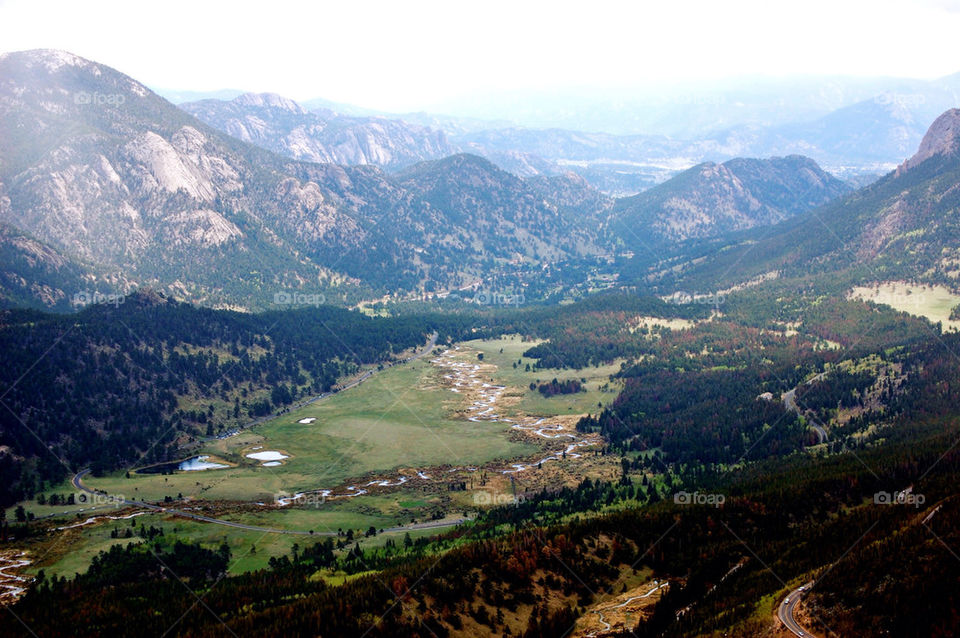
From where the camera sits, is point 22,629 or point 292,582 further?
point 292,582

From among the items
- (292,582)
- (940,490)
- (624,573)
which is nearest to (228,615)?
(292,582)

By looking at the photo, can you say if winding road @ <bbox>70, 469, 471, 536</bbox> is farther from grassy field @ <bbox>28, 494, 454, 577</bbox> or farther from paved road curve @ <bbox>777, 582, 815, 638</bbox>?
paved road curve @ <bbox>777, 582, 815, 638</bbox>

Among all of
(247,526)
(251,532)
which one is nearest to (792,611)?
(251,532)

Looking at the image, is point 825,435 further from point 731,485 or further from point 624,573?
point 624,573

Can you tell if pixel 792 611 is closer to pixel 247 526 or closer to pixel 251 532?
pixel 251 532

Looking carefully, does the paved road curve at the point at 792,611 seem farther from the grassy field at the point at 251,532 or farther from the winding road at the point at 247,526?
the winding road at the point at 247,526

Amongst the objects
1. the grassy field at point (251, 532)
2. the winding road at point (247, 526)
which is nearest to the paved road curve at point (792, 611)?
the grassy field at point (251, 532)

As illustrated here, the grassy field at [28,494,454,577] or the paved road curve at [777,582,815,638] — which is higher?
the paved road curve at [777,582,815,638]

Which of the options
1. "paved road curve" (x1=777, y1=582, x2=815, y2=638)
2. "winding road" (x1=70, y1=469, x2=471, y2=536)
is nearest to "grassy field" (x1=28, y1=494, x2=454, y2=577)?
"winding road" (x1=70, y1=469, x2=471, y2=536)
